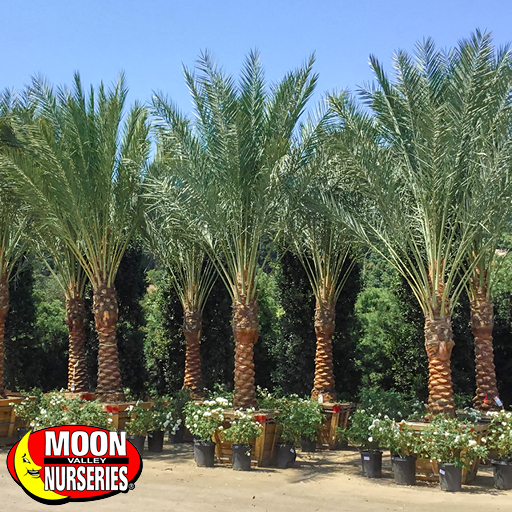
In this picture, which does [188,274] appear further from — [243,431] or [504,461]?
[504,461]

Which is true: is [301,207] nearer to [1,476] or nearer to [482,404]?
[482,404]

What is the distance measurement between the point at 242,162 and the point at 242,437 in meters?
5.35

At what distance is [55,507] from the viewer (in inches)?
357

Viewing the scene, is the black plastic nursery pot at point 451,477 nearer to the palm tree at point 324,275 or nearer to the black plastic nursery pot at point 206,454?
the black plastic nursery pot at point 206,454

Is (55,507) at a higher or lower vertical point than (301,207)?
lower

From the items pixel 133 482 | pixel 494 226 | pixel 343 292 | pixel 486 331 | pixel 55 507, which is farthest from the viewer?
pixel 343 292

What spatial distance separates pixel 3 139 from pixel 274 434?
9.62 m

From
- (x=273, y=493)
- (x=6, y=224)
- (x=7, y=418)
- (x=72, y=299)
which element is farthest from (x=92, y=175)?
(x=273, y=493)

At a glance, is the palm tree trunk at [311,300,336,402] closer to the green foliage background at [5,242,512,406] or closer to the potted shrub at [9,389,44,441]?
the green foliage background at [5,242,512,406]

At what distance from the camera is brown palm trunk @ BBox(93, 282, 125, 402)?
14.4 meters

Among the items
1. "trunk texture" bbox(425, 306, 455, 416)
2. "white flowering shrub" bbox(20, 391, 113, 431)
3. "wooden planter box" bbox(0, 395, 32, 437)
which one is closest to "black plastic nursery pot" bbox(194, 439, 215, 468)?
"white flowering shrub" bbox(20, 391, 113, 431)

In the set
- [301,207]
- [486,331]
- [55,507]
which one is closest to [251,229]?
[301,207]

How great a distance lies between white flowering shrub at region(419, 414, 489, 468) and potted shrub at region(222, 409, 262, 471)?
3.11 meters

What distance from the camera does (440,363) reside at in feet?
38.8
